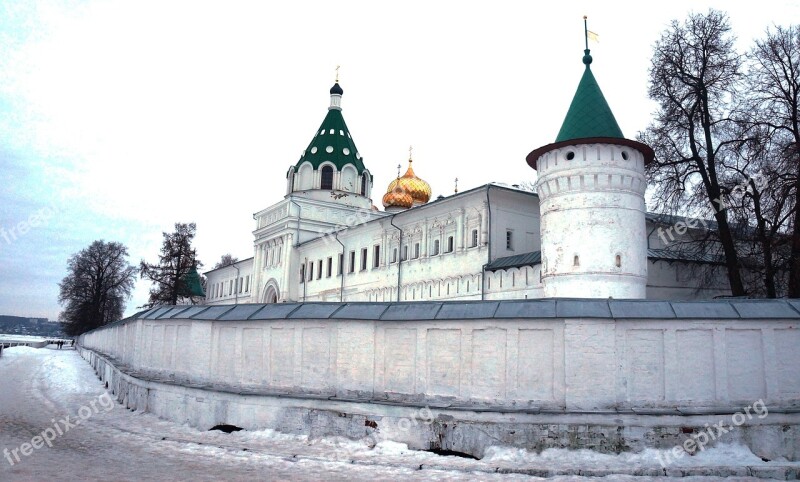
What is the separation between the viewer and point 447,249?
28.5 m

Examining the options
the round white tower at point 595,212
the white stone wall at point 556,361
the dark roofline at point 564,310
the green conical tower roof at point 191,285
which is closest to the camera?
the white stone wall at point 556,361

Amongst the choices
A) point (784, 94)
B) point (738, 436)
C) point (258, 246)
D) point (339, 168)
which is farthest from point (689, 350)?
point (258, 246)

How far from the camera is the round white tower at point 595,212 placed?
17719mm

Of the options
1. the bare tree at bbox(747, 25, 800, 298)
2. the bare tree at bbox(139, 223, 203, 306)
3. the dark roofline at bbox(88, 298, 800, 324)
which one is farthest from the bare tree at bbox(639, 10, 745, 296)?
the bare tree at bbox(139, 223, 203, 306)

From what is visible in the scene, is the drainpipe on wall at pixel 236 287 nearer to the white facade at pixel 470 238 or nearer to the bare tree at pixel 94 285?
the white facade at pixel 470 238

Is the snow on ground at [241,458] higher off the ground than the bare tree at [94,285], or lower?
lower

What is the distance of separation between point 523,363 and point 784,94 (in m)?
14.4

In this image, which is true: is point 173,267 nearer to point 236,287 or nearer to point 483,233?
point 236,287

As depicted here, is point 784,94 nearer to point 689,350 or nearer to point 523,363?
point 689,350

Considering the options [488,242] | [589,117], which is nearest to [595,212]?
[589,117]

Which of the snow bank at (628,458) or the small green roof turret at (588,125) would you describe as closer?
the snow bank at (628,458)

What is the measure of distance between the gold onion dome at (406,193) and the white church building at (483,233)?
9 centimetres

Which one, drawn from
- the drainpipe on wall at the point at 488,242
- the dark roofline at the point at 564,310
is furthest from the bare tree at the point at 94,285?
the dark roofline at the point at 564,310

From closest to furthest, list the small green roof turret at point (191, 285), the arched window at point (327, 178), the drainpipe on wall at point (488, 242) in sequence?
the drainpipe on wall at point (488, 242) < the arched window at point (327, 178) < the small green roof turret at point (191, 285)
